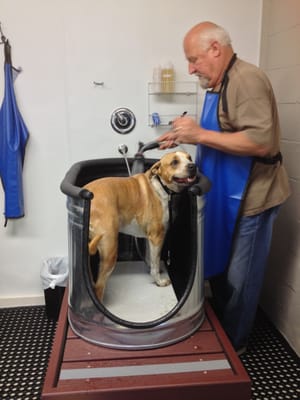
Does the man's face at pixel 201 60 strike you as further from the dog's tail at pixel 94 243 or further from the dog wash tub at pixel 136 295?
the dog's tail at pixel 94 243

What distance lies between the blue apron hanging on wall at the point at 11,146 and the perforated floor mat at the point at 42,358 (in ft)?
2.19

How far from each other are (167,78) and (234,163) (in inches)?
30.1

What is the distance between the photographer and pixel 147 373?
128 cm

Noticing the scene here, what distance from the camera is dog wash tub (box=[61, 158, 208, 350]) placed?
4.57ft

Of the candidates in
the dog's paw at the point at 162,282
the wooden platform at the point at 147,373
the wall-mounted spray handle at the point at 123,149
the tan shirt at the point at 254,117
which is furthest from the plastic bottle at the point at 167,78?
the wooden platform at the point at 147,373

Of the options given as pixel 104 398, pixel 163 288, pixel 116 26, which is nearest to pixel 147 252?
pixel 163 288

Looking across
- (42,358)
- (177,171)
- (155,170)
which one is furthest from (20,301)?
(177,171)

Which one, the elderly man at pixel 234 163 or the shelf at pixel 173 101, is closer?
the elderly man at pixel 234 163

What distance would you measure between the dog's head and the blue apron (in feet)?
0.71

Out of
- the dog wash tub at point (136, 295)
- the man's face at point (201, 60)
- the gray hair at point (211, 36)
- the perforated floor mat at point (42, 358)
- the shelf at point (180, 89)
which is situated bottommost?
the perforated floor mat at point (42, 358)

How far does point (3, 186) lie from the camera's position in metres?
2.26

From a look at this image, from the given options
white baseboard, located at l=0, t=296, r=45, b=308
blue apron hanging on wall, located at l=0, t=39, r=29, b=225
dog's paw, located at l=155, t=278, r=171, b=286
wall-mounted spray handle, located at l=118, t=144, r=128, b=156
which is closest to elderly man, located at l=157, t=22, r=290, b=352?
dog's paw, located at l=155, t=278, r=171, b=286

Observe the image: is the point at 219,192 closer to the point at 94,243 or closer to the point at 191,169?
the point at 191,169

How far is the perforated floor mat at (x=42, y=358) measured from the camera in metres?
1.78
